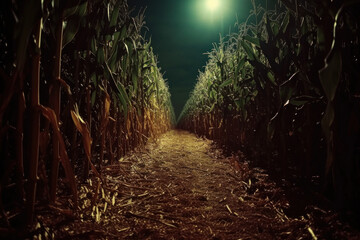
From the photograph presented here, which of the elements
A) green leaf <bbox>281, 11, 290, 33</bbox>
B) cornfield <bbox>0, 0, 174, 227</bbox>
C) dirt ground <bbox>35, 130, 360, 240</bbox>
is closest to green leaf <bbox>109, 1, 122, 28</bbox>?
cornfield <bbox>0, 0, 174, 227</bbox>

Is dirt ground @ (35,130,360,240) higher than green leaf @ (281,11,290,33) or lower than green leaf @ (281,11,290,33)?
lower

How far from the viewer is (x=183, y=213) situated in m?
1.42

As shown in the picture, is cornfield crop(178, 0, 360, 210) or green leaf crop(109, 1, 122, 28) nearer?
cornfield crop(178, 0, 360, 210)

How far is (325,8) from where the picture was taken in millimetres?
1111

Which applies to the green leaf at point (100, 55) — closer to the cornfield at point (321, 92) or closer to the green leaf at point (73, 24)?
the green leaf at point (73, 24)

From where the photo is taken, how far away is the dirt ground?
110cm

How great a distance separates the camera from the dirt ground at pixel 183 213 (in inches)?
43.5

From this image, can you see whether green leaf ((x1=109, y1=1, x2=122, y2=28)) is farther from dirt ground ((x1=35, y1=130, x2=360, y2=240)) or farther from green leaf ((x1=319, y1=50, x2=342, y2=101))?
green leaf ((x1=319, y1=50, x2=342, y2=101))

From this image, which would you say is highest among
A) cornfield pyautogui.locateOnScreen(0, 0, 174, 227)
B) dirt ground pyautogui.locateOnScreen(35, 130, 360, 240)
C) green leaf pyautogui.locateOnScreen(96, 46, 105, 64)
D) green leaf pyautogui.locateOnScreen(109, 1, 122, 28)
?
green leaf pyautogui.locateOnScreen(109, 1, 122, 28)

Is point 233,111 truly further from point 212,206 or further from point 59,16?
point 59,16

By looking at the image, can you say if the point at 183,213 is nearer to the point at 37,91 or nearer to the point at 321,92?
the point at 37,91

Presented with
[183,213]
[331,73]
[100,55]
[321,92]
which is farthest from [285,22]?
[183,213]

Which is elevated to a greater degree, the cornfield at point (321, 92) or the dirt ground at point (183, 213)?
the cornfield at point (321, 92)

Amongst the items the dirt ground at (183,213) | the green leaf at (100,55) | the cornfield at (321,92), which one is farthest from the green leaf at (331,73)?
the green leaf at (100,55)
